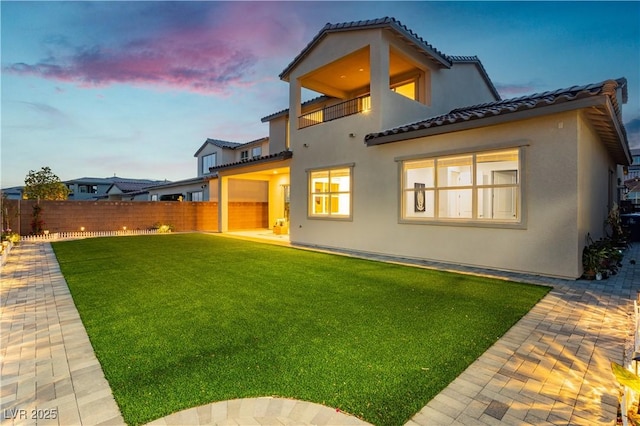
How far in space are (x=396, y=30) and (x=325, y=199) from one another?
621cm

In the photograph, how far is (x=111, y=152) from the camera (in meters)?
30.1

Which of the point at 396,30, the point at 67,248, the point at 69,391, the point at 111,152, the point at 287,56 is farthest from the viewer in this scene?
the point at 111,152

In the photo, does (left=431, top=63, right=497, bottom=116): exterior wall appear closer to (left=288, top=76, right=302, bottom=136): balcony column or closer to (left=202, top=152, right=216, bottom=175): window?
(left=288, top=76, right=302, bottom=136): balcony column

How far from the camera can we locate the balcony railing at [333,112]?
1173cm

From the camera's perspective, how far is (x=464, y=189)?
28.0 ft

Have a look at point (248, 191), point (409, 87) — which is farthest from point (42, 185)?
point (409, 87)

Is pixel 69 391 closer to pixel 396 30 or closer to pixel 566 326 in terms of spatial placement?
pixel 566 326

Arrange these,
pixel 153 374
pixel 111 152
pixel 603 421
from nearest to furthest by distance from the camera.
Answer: pixel 603 421 < pixel 153 374 < pixel 111 152

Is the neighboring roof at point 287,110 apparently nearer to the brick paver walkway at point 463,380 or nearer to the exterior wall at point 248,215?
the exterior wall at point 248,215

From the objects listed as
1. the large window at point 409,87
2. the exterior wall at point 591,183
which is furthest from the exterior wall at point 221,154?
the exterior wall at point 591,183

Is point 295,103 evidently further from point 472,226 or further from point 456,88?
point 472,226

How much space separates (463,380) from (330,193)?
9.50m

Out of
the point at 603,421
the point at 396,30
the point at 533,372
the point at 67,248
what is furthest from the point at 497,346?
the point at 67,248

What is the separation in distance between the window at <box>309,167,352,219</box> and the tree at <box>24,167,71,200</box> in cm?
2035
